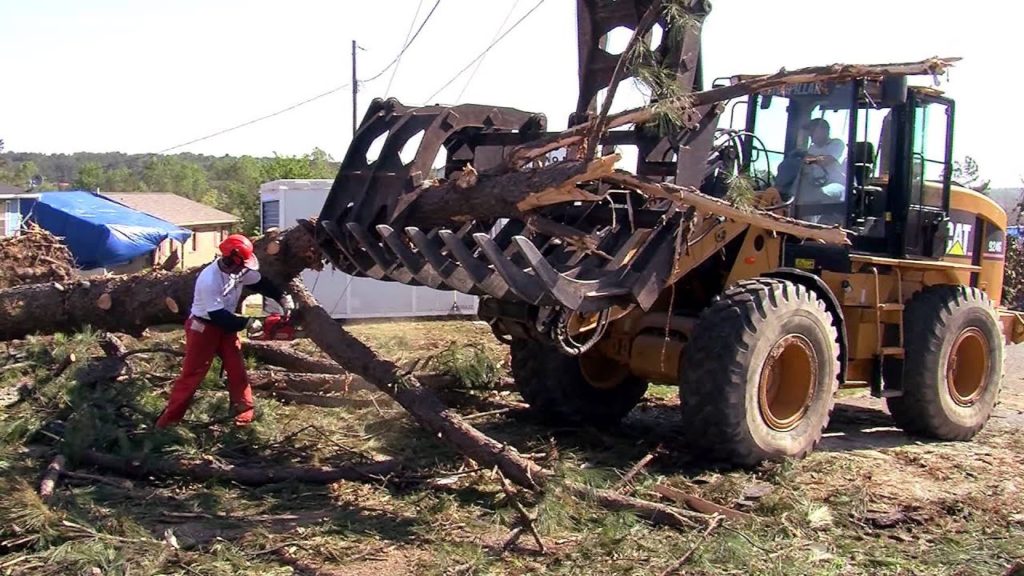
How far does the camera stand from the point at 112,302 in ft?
29.5

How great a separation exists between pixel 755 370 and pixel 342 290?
11.4 m

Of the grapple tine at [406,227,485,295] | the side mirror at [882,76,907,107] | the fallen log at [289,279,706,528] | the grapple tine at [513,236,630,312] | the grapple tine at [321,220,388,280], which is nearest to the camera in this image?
the fallen log at [289,279,706,528]

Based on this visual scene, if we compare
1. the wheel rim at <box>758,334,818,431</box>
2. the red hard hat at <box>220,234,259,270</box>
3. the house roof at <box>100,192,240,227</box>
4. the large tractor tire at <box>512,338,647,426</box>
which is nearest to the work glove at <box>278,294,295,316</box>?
the red hard hat at <box>220,234,259,270</box>

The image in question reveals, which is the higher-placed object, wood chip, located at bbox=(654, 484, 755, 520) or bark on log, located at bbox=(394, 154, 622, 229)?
bark on log, located at bbox=(394, 154, 622, 229)

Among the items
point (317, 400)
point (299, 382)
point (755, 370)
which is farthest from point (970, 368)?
point (299, 382)

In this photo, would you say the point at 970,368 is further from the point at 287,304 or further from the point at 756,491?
the point at 287,304

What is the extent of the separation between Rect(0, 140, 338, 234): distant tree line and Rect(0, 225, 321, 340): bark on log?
15904 millimetres

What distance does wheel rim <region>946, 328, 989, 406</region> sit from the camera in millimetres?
9047

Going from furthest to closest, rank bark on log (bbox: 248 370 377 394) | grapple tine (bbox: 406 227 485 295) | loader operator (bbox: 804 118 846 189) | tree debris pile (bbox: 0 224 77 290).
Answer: tree debris pile (bbox: 0 224 77 290)
bark on log (bbox: 248 370 377 394)
loader operator (bbox: 804 118 846 189)
grapple tine (bbox: 406 227 485 295)

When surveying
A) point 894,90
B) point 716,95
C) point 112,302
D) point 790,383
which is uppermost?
point 894,90

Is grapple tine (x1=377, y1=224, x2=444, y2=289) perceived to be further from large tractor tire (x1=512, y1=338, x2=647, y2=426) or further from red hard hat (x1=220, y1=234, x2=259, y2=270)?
large tractor tire (x1=512, y1=338, x2=647, y2=426)

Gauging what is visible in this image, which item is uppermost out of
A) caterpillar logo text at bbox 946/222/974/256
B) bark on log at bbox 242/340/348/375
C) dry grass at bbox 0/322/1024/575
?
caterpillar logo text at bbox 946/222/974/256

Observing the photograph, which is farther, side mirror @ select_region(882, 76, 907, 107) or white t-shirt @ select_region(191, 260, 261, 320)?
white t-shirt @ select_region(191, 260, 261, 320)

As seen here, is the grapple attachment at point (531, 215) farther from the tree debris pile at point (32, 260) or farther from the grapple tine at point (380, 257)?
the tree debris pile at point (32, 260)
